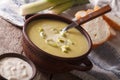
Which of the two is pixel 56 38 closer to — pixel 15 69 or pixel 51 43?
pixel 51 43

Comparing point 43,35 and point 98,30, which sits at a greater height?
point 43,35

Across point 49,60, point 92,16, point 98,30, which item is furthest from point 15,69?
point 98,30

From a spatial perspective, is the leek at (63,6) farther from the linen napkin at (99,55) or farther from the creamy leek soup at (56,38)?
the creamy leek soup at (56,38)

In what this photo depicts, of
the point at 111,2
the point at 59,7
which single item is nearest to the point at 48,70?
Result: the point at 59,7

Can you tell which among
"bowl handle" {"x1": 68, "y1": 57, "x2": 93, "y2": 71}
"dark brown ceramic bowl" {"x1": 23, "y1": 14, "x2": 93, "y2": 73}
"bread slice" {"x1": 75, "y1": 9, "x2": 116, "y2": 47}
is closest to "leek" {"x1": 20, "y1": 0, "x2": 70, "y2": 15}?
"bread slice" {"x1": 75, "y1": 9, "x2": 116, "y2": 47}

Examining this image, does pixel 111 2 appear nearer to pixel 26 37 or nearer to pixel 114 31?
pixel 114 31
